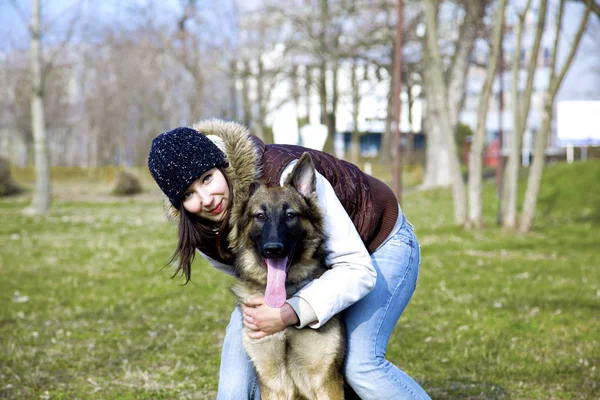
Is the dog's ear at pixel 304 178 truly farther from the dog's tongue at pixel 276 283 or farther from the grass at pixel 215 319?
the grass at pixel 215 319

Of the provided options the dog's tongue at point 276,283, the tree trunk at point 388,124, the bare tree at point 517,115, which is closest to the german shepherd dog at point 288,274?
the dog's tongue at point 276,283

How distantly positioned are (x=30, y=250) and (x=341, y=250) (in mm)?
11668

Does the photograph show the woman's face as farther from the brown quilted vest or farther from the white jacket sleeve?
the white jacket sleeve

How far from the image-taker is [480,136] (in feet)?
49.5

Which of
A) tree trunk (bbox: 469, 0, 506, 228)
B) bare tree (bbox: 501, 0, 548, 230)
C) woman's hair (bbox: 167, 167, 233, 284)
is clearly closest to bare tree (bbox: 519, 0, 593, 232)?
bare tree (bbox: 501, 0, 548, 230)

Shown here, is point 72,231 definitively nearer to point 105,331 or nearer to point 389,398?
point 105,331

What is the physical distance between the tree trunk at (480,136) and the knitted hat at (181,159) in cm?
1196

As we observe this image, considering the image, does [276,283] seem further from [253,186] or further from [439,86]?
[439,86]

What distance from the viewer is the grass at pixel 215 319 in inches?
232

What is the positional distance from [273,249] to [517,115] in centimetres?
1215

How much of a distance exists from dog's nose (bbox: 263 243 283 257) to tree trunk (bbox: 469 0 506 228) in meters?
12.2

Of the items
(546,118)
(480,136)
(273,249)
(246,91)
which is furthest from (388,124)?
(273,249)

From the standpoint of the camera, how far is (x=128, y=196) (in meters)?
32.8

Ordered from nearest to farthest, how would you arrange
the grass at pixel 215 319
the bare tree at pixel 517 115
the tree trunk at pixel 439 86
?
the grass at pixel 215 319 < the bare tree at pixel 517 115 < the tree trunk at pixel 439 86
